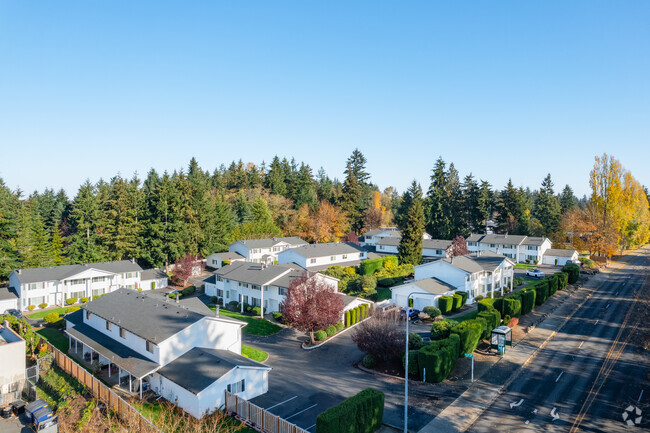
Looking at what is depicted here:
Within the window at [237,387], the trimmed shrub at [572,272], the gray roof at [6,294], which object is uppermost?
the trimmed shrub at [572,272]

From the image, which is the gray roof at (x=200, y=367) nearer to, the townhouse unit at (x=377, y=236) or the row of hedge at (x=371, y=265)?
the row of hedge at (x=371, y=265)

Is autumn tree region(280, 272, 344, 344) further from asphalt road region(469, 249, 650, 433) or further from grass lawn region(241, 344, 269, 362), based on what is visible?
asphalt road region(469, 249, 650, 433)

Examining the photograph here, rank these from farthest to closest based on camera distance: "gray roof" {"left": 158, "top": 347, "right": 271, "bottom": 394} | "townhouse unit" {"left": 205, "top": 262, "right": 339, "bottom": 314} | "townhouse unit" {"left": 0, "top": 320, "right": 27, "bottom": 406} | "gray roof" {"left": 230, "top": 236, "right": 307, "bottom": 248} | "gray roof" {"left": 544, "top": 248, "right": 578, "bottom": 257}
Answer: "gray roof" {"left": 544, "top": 248, "right": 578, "bottom": 257} < "gray roof" {"left": 230, "top": 236, "right": 307, "bottom": 248} < "townhouse unit" {"left": 205, "top": 262, "right": 339, "bottom": 314} < "townhouse unit" {"left": 0, "top": 320, "right": 27, "bottom": 406} < "gray roof" {"left": 158, "top": 347, "right": 271, "bottom": 394}

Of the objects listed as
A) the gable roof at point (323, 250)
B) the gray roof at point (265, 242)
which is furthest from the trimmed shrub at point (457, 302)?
the gray roof at point (265, 242)

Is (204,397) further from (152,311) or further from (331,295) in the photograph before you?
(331,295)

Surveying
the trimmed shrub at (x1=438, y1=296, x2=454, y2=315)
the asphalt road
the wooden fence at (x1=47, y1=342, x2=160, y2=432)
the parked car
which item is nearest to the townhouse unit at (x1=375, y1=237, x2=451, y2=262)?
the parked car
